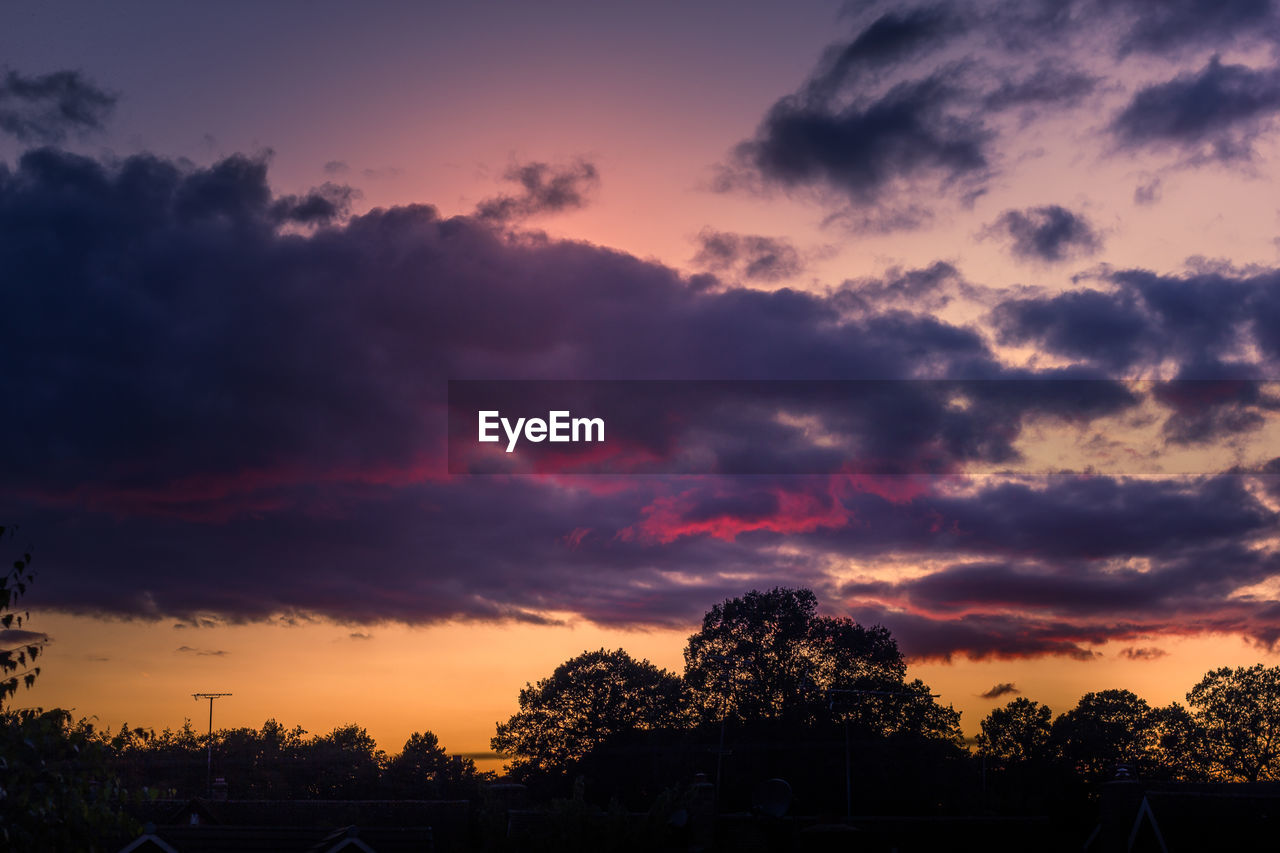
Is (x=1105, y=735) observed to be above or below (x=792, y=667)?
below

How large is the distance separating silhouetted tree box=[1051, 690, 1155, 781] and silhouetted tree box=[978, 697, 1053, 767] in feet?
16.2

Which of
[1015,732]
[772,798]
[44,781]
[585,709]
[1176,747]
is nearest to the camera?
[44,781]

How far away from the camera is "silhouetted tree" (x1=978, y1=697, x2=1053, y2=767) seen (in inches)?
4328

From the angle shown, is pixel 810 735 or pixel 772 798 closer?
pixel 772 798

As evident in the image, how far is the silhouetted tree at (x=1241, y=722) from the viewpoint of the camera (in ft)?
296

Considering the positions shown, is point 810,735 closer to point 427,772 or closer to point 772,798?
point 772,798

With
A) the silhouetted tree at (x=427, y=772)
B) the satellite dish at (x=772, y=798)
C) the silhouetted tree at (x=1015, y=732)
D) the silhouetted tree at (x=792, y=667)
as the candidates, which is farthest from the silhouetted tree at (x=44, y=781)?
the silhouetted tree at (x=1015, y=732)

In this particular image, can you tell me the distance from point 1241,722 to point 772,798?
68.0m

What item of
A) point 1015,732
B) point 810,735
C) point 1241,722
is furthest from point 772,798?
point 1015,732

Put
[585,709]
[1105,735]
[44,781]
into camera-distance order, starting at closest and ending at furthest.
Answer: [44,781] → [585,709] → [1105,735]

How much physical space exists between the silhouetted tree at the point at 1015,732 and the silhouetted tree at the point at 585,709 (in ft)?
130

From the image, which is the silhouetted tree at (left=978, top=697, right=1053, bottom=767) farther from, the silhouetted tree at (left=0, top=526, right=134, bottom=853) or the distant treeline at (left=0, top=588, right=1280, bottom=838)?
the silhouetted tree at (left=0, top=526, right=134, bottom=853)

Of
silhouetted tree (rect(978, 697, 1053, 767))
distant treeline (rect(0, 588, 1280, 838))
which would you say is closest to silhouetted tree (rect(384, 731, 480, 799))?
distant treeline (rect(0, 588, 1280, 838))

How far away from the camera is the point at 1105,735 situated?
328 ft
